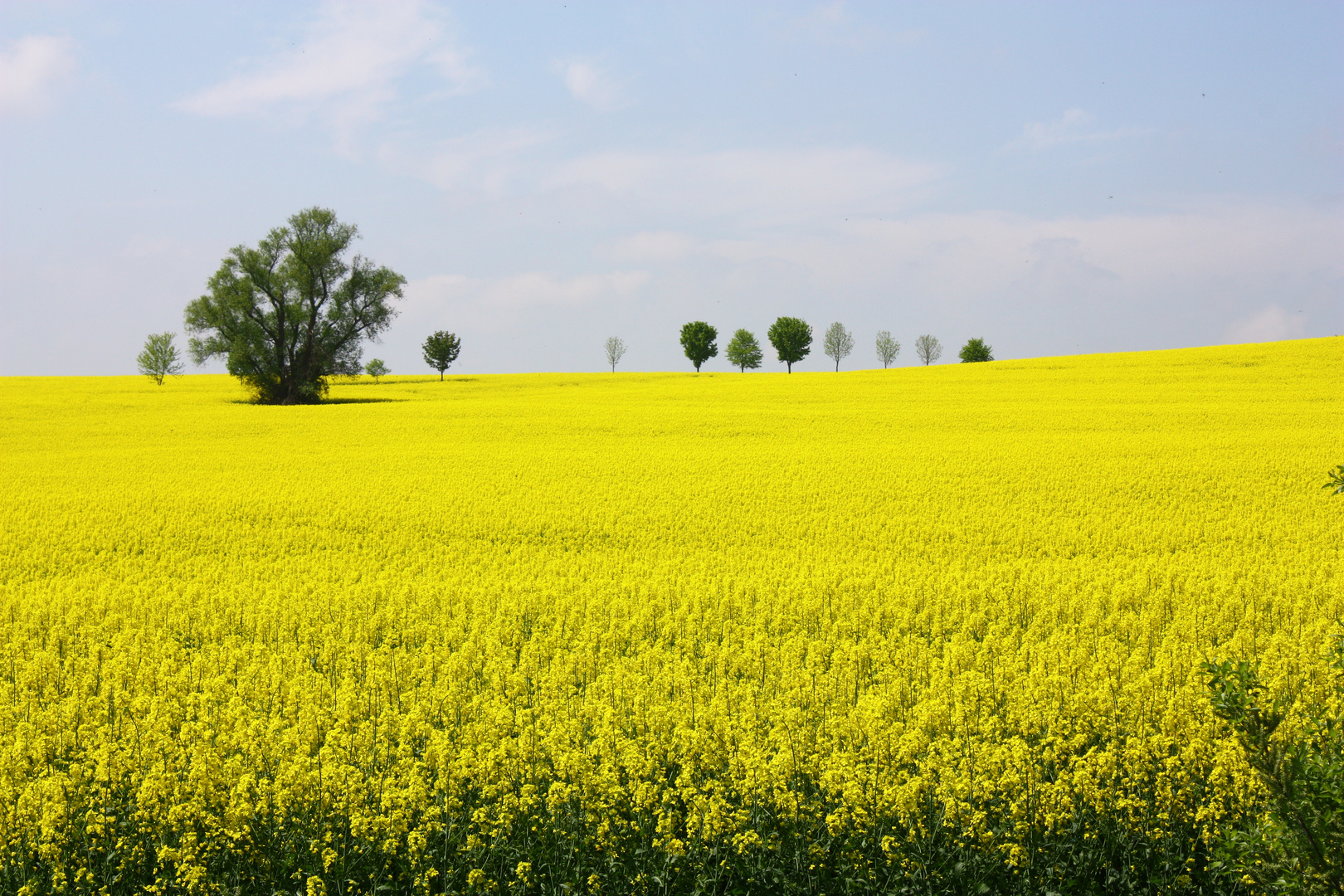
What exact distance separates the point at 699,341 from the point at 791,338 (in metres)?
11.4

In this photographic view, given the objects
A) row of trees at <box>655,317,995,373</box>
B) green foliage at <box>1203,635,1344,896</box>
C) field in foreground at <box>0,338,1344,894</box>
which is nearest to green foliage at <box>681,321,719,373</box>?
row of trees at <box>655,317,995,373</box>

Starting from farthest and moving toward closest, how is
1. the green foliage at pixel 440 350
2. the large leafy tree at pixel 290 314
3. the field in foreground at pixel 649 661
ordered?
the green foliage at pixel 440 350
the large leafy tree at pixel 290 314
the field in foreground at pixel 649 661

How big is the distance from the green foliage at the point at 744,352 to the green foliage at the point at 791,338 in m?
10.7

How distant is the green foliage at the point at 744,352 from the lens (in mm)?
116000

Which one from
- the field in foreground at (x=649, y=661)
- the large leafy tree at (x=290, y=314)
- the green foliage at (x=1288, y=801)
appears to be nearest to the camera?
the green foliage at (x=1288, y=801)

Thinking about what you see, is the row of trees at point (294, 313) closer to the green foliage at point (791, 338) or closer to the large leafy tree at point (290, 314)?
the large leafy tree at point (290, 314)

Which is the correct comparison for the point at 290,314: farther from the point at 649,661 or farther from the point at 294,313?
the point at 649,661

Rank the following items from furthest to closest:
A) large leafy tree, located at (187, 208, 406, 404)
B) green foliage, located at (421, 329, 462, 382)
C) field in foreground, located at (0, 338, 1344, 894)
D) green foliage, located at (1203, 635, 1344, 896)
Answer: green foliage, located at (421, 329, 462, 382) → large leafy tree, located at (187, 208, 406, 404) → field in foreground, located at (0, 338, 1344, 894) → green foliage, located at (1203, 635, 1344, 896)

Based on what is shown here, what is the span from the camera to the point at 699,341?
342 ft

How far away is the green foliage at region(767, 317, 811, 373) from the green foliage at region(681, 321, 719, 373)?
24.1 feet

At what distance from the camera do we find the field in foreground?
6.54 meters

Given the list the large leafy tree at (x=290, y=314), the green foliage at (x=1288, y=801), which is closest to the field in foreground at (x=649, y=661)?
the green foliage at (x=1288, y=801)

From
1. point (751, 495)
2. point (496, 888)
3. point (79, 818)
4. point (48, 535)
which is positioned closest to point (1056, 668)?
point (496, 888)

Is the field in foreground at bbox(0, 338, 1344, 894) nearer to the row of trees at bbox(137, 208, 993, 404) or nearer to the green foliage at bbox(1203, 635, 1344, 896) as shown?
the green foliage at bbox(1203, 635, 1344, 896)
